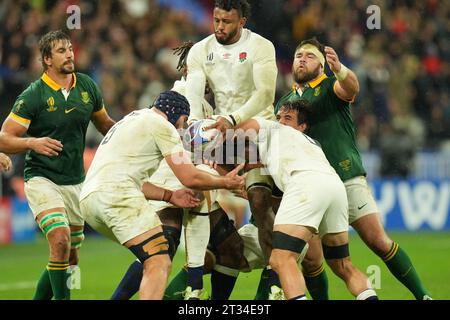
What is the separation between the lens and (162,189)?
26.5 feet

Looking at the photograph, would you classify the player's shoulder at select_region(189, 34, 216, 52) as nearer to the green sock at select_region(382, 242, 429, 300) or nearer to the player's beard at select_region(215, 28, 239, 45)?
the player's beard at select_region(215, 28, 239, 45)

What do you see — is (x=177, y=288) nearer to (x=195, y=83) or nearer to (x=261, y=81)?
Result: (x=195, y=83)

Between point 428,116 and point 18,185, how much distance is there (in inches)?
333

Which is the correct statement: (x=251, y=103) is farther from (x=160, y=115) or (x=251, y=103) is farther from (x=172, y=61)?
(x=172, y=61)

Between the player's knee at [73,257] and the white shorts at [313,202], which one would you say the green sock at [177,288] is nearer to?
the player's knee at [73,257]

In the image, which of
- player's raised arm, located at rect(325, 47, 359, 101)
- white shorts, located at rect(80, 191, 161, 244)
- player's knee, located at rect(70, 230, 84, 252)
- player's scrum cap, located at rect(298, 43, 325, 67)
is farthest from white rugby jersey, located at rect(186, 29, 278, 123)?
player's knee, located at rect(70, 230, 84, 252)

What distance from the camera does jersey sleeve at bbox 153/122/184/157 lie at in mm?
7488

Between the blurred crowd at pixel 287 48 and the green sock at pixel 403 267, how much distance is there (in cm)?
586

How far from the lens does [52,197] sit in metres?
8.60

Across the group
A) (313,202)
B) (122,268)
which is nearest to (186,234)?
(313,202)

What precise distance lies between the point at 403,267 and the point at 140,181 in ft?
8.82

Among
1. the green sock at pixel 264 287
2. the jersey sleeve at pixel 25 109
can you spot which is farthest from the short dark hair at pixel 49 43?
the green sock at pixel 264 287

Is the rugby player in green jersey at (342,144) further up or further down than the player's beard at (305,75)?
further down

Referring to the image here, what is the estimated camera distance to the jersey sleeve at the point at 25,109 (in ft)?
28.2
